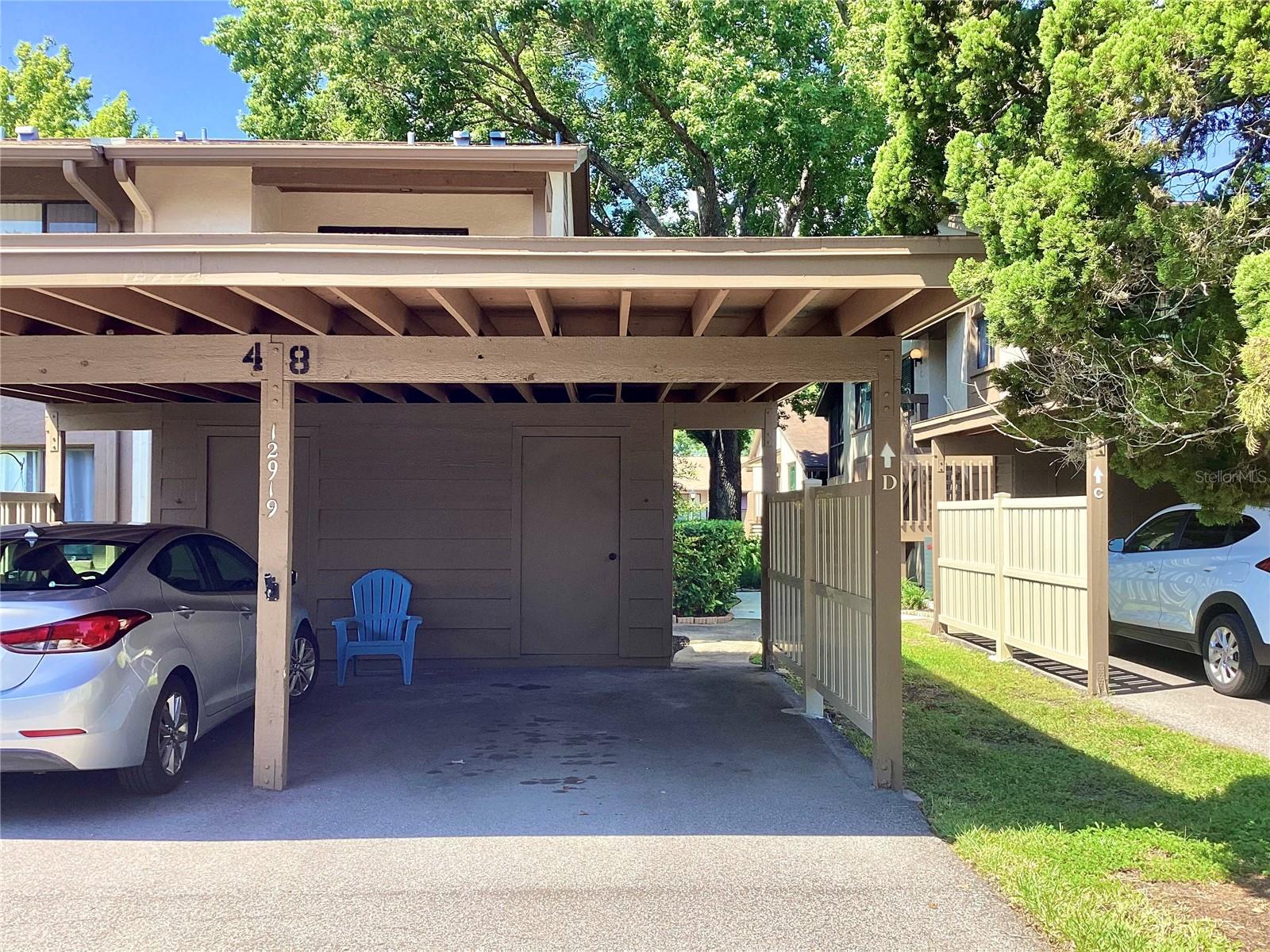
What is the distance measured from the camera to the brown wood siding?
938 cm

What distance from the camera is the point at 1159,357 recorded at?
11.6ft

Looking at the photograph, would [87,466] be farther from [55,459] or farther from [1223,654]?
[1223,654]

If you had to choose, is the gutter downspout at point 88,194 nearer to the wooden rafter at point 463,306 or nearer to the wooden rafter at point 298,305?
the wooden rafter at point 298,305

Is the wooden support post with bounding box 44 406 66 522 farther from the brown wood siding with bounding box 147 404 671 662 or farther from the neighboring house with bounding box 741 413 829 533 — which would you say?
the neighboring house with bounding box 741 413 829 533

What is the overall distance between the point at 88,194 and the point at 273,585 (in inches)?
236

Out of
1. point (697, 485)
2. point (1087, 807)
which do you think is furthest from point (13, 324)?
point (697, 485)

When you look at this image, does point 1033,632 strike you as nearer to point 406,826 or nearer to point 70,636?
point 406,826

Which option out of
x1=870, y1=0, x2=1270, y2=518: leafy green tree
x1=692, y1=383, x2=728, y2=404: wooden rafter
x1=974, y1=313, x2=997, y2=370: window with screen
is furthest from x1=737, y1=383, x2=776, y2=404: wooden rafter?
x1=974, y1=313, x2=997, y2=370: window with screen

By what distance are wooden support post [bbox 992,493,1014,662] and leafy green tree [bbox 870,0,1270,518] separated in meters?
5.96

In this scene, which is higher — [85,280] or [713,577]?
[85,280]

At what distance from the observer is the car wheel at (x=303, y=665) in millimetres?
7410

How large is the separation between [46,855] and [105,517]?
32.9 feet

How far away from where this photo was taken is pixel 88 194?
30.1 ft

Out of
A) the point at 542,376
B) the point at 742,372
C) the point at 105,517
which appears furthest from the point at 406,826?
the point at 105,517
